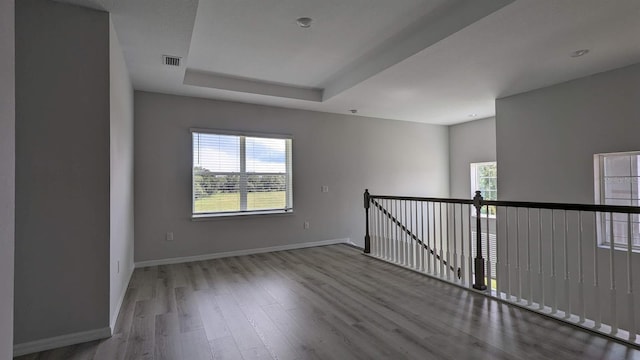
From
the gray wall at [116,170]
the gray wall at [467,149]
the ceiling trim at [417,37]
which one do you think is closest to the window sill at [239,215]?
the gray wall at [116,170]

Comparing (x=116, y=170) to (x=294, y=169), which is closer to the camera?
(x=116, y=170)

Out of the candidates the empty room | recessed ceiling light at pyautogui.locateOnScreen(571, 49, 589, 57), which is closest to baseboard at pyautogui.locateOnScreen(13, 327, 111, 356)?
the empty room

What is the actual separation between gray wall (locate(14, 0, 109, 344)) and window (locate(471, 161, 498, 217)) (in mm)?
6693

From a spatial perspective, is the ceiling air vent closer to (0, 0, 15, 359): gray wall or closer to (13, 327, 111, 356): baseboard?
(0, 0, 15, 359): gray wall

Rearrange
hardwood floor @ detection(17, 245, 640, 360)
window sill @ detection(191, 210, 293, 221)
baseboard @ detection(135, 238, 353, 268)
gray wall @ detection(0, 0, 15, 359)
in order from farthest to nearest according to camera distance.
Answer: window sill @ detection(191, 210, 293, 221), baseboard @ detection(135, 238, 353, 268), hardwood floor @ detection(17, 245, 640, 360), gray wall @ detection(0, 0, 15, 359)

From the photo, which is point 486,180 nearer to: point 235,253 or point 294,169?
point 294,169

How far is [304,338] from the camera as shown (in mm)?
2422

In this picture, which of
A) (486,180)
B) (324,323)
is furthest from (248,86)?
(486,180)

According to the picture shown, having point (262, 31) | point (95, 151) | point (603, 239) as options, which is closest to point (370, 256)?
point (603, 239)

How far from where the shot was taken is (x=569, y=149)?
14.4 ft

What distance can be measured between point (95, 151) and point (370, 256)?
382 centimetres

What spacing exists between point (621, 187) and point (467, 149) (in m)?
3.35

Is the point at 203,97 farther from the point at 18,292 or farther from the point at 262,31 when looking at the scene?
the point at 18,292

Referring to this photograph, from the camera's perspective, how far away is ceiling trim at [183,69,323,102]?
14.5 ft
